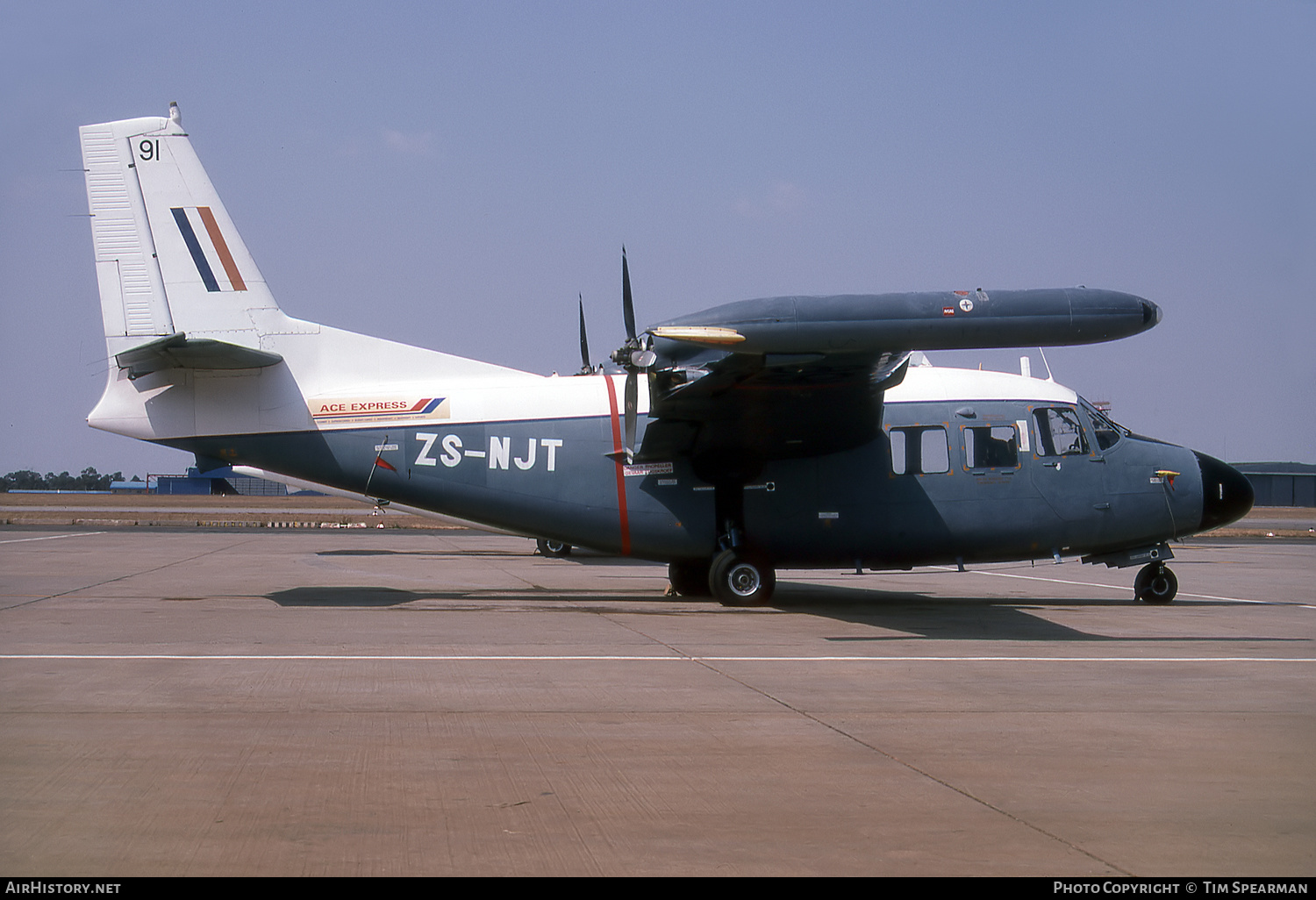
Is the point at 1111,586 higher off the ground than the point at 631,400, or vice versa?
the point at 631,400

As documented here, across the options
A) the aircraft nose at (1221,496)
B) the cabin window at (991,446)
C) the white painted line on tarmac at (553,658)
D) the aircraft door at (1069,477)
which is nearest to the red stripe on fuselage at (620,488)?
the white painted line on tarmac at (553,658)

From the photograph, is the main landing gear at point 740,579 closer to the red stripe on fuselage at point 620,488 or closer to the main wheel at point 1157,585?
the red stripe on fuselage at point 620,488

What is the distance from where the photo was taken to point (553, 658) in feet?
36.1

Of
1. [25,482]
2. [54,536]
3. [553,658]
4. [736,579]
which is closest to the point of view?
[553,658]

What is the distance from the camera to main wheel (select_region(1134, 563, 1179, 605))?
17.0 metres

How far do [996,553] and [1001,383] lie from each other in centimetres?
272

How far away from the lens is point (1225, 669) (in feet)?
34.8

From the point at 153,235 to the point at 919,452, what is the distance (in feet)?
38.8

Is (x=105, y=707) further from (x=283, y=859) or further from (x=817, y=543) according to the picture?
(x=817, y=543)

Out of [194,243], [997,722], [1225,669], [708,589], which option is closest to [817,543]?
[708,589]

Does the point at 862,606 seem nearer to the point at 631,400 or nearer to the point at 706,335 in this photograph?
the point at 631,400

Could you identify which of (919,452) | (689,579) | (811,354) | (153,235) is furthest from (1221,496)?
(153,235)

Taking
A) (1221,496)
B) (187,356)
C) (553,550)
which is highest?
(187,356)

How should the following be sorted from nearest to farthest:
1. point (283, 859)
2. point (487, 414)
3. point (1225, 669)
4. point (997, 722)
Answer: point (283, 859) < point (997, 722) < point (1225, 669) < point (487, 414)
